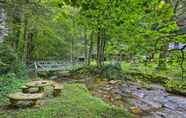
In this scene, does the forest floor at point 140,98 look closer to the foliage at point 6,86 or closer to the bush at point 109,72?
the bush at point 109,72

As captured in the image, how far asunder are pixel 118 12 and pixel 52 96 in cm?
518

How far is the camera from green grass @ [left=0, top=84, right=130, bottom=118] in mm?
5566

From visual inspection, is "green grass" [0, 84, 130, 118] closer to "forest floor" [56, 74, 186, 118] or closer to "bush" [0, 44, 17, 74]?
"forest floor" [56, 74, 186, 118]

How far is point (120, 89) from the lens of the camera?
1080cm

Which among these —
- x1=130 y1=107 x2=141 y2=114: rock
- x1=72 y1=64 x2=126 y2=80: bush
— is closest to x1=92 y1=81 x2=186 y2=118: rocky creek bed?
x1=130 y1=107 x2=141 y2=114: rock

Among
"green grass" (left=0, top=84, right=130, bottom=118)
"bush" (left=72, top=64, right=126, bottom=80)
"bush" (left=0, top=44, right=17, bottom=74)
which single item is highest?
"bush" (left=0, top=44, right=17, bottom=74)

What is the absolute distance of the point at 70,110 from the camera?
6059 mm

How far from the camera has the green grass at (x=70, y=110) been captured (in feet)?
18.3

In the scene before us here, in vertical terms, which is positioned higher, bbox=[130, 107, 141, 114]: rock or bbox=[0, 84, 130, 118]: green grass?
bbox=[0, 84, 130, 118]: green grass

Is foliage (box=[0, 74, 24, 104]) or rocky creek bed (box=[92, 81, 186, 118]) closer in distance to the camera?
foliage (box=[0, 74, 24, 104])

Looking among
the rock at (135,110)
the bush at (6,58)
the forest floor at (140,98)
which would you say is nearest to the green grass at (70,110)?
the rock at (135,110)

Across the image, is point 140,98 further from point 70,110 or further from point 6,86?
point 6,86

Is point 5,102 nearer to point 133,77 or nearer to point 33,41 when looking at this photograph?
point 133,77

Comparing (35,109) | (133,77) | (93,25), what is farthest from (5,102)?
(133,77)
